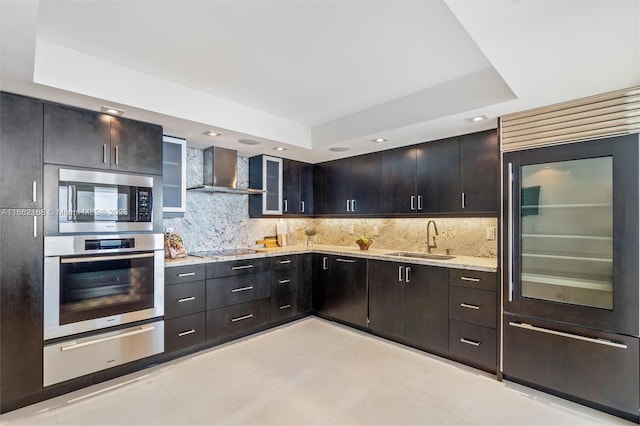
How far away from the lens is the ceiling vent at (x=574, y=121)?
2.14m

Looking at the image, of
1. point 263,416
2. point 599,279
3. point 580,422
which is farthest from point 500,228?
point 263,416

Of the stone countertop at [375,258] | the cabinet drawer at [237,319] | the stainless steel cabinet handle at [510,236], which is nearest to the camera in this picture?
the stainless steel cabinet handle at [510,236]

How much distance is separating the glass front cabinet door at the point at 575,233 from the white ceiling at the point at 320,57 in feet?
1.62

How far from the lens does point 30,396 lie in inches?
90.2

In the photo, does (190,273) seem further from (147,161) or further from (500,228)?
(500,228)

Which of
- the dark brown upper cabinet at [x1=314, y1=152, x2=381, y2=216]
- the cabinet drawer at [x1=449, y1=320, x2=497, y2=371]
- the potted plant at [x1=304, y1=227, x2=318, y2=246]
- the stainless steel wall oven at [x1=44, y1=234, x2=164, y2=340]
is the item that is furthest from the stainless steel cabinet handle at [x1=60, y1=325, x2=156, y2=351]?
the cabinet drawer at [x1=449, y1=320, x2=497, y2=371]

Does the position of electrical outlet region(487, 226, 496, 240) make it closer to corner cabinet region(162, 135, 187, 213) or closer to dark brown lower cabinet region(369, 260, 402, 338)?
dark brown lower cabinet region(369, 260, 402, 338)

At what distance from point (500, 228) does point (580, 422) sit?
146 centimetres

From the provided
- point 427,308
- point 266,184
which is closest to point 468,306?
point 427,308

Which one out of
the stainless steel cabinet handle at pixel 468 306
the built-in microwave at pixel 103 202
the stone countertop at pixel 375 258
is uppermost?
the built-in microwave at pixel 103 202

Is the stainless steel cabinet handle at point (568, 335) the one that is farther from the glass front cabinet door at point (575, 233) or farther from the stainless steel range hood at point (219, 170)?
the stainless steel range hood at point (219, 170)

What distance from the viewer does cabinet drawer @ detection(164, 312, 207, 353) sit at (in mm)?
2982

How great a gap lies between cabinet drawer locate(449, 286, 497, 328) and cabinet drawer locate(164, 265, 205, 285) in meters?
2.57

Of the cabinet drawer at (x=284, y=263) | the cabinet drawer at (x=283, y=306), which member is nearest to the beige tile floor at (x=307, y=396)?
the cabinet drawer at (x=283, y=306)
